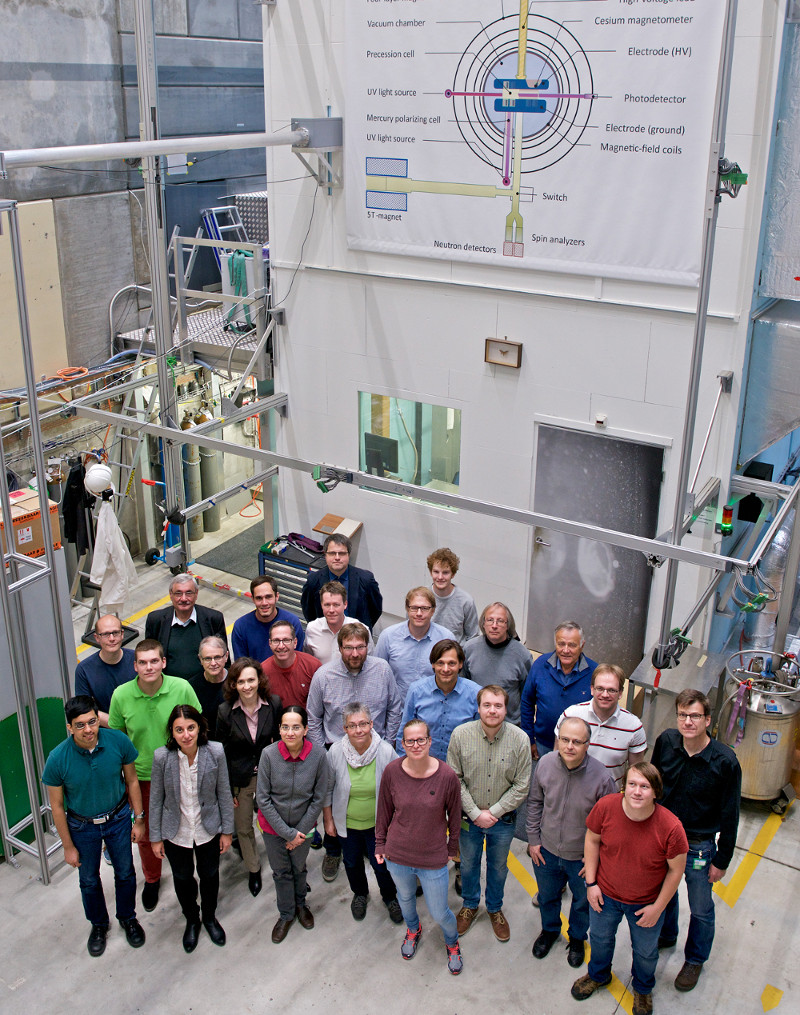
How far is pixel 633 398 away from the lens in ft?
25.0

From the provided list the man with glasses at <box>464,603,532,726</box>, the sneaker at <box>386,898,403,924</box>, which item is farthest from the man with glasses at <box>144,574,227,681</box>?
the sneaker at <box>386,898,403,924</box>

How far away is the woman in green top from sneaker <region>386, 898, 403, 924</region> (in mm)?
300

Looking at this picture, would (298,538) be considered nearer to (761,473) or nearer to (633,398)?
(633,398)

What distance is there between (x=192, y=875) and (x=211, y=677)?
3.77ft

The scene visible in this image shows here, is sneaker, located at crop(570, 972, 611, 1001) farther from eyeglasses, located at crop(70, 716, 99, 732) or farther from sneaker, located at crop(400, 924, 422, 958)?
eyeglasses, located at crop(70, 716, 99, 732)

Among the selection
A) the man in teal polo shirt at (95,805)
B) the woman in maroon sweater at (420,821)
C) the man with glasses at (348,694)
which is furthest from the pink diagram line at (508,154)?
the man in teal polo shirt at (95,805)

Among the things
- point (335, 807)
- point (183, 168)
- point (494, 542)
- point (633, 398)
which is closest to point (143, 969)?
point (335, 807)

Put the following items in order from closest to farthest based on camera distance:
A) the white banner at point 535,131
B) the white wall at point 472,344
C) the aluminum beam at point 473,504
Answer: the aluminum beam at point 473,504
the white banner at point 535,131
the white wall at point 472,344

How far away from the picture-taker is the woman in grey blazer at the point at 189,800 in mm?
5250

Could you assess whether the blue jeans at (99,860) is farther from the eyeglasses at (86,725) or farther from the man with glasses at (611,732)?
the man with glasses at (611,732)

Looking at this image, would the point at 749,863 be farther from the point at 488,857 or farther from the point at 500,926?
the point at 488,857

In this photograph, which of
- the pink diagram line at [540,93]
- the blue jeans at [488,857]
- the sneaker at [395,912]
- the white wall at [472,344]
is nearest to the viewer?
the blue jeans at [488,857]

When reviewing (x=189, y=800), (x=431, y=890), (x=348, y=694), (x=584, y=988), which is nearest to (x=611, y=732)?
(x=431, y=890)

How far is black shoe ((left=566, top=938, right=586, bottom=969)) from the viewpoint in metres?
5.51
